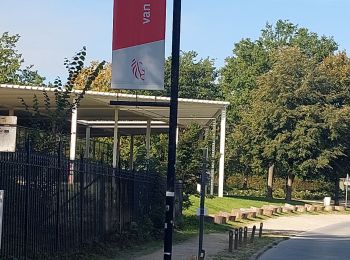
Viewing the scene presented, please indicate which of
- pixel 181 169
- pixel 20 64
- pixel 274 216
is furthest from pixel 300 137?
pixel 181 169

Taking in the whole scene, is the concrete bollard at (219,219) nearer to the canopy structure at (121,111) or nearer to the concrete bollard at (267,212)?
the canopy structure at (121,111)

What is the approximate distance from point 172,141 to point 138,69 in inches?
37.8

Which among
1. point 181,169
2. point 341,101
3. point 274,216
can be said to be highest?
point 341,101

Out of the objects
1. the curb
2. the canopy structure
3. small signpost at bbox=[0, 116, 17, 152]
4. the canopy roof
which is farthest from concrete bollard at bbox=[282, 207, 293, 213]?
small signpost at bbox=[0, 116, 17, 152]

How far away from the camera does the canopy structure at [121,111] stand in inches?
1335

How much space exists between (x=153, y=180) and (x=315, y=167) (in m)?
40.8

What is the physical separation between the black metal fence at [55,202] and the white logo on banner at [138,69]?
3312 millimetres

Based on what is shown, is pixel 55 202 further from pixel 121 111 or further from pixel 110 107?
pixel 121 111

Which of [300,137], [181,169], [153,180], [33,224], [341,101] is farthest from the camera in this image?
[341,101]

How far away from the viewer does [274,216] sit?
4288 centimetres

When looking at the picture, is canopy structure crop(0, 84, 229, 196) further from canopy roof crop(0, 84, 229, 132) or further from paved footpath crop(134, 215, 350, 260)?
paved footpath crop(134, 215, 350, 260)

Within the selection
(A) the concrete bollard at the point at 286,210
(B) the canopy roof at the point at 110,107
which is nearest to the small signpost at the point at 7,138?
(B) the canopy roof at the point at 110,107

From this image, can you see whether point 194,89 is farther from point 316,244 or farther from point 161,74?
point 161,74

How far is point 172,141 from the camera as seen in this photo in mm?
8031
